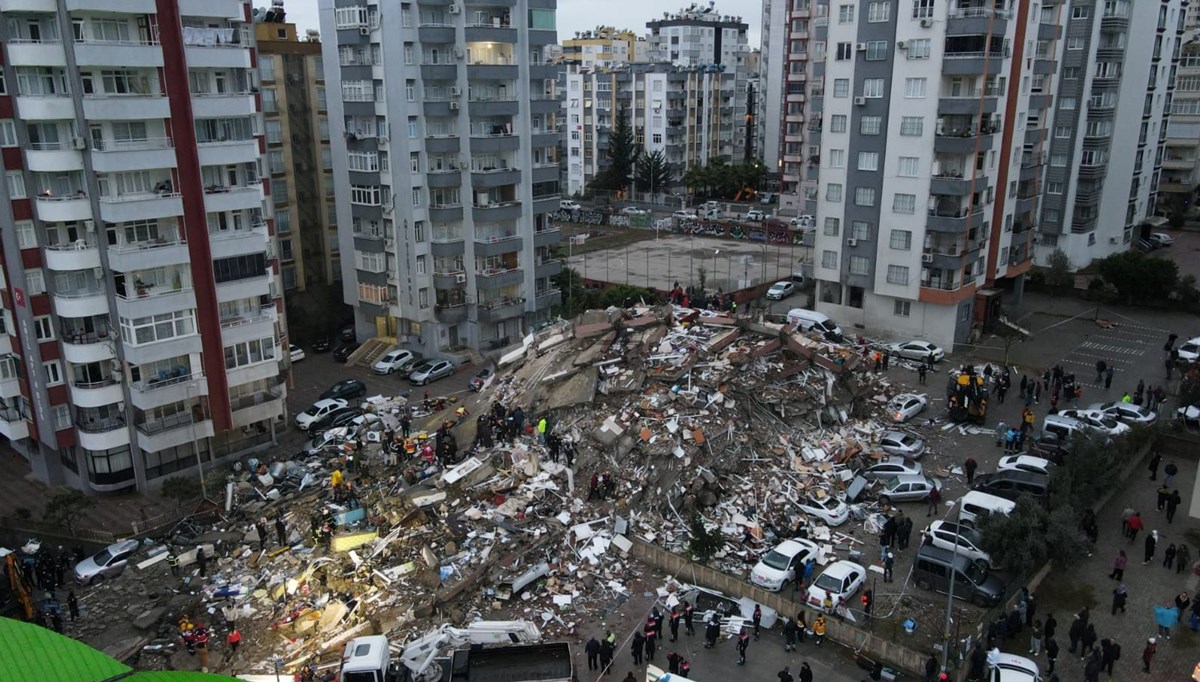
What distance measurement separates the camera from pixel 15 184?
107ft

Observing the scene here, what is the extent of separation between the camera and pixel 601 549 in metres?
30.3

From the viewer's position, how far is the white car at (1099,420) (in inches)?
1452

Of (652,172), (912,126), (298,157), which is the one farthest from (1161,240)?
(298,157)

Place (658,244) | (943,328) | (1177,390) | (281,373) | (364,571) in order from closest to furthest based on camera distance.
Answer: (364,571), (281,373), (1177,390), (943,328), (658,244)

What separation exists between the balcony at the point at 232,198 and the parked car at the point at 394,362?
49.9ft

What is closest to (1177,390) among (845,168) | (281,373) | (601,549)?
(845,168)

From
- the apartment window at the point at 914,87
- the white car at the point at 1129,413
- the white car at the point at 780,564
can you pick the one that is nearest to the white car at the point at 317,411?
the white car at the point at 780,564

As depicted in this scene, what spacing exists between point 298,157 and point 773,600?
4277 cm

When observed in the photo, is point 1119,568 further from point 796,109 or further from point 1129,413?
point 796,109

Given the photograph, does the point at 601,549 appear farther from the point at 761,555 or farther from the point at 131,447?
the point at 131,447

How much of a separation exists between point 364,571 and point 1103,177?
2505 inches

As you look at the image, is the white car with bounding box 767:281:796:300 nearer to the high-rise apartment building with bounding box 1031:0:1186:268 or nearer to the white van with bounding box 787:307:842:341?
the white van with bounding box 787:307:842:341

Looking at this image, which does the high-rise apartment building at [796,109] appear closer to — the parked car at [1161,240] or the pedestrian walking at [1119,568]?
the parked car at [1161,240]

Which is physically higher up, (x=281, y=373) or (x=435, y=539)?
(x=281, y=373)
